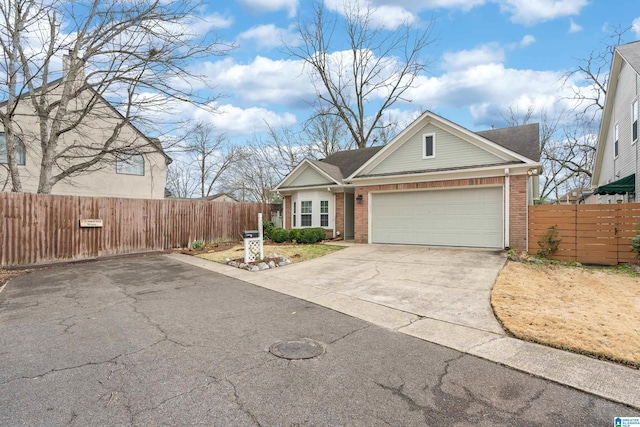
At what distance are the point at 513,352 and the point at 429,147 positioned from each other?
34.2 ft

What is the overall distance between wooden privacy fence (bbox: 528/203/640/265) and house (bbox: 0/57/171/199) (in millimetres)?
13929

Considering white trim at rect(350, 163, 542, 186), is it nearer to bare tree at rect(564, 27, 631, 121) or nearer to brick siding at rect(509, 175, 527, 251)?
brick siding at rect(509, 175, 527, 251)

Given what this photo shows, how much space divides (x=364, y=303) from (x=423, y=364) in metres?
2.32

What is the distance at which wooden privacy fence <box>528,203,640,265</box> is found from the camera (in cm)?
903

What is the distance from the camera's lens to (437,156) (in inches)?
502

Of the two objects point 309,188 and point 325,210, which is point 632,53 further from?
point 309,188

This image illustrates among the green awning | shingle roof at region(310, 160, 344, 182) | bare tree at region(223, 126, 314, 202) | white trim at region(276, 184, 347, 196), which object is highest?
bare tree at region(223, 126, 314, 202)

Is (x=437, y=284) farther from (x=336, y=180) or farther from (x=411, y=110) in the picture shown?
(x=411, y=110)

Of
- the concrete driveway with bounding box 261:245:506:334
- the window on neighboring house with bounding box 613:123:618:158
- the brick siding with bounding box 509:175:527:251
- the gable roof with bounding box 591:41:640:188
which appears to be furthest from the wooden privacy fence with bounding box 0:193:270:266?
the window on neighboring house with bounding box 613:123:618:158

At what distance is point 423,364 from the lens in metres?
3.44

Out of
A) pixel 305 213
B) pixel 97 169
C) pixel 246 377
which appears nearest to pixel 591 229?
pixel 246 377

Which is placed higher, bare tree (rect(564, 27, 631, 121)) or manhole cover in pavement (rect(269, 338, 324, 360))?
bare tree (rect(564, 27, 631, 121))

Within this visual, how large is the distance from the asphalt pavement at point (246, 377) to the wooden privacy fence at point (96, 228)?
6.15 meters

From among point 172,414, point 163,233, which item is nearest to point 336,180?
point 163,233
